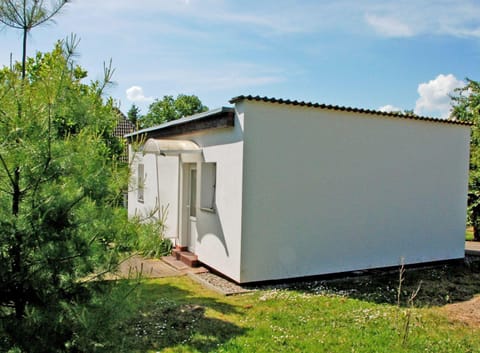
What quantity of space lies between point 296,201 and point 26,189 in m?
6.68

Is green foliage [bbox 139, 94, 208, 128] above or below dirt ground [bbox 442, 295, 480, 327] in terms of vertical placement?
above

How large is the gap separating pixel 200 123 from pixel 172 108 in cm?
4808

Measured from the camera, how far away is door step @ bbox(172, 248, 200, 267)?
1019 centimetres

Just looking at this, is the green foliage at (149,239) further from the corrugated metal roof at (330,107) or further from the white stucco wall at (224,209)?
the corrugated metal roof at (330,107)

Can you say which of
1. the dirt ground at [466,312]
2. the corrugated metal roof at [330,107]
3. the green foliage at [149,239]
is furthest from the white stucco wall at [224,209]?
the green foliage at [149,239]

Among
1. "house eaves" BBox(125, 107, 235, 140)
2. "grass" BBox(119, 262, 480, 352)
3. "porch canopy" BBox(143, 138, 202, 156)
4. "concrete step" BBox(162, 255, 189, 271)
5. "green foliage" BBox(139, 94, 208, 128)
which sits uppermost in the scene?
"green foliage" BBox(139, 94, 208, 128)

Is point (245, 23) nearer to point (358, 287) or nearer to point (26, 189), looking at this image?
point (358, 287)

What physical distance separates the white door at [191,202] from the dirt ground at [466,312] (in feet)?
21.4

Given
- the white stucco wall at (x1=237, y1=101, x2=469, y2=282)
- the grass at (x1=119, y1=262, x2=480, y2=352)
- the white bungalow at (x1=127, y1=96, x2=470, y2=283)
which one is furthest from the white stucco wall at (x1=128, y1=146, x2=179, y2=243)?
the white stucco wall at (x1=237, y1=101, x2=469, y2=282)

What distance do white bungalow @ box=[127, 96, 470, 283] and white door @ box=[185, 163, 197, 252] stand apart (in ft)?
0.10

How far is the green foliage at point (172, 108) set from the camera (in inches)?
2207

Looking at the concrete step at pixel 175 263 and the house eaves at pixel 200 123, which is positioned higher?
the house eaves at pixel 200 123

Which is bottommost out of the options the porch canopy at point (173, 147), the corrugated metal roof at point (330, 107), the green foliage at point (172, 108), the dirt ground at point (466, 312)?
the dirt ground at point (466, 312)

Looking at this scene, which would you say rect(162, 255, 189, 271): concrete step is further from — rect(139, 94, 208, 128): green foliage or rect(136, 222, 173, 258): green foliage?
rect(139, 94, 208, 128): green foliage
